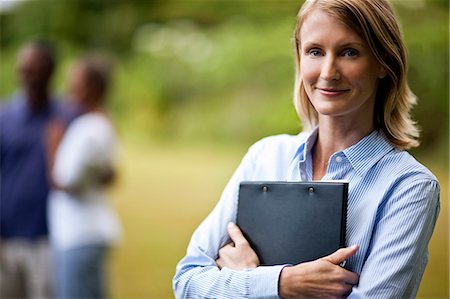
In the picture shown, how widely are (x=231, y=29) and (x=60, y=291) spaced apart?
257 centimetres

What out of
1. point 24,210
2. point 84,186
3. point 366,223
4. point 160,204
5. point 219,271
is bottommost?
point 160,204

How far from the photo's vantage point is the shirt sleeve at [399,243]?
147 centimetres

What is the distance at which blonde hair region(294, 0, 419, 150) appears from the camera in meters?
1.50

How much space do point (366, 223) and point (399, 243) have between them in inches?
2.7

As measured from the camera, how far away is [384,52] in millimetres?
1540

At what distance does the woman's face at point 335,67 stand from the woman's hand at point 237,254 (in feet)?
0.88

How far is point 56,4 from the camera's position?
20.9 ft

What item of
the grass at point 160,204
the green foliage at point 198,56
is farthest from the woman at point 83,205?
the grass at point 160,204

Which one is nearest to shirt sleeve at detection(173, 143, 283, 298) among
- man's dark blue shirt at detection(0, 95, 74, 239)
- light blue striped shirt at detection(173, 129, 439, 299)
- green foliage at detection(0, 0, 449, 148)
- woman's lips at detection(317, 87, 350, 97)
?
light blue striped shirt at detection(173, 129, 439, 299)

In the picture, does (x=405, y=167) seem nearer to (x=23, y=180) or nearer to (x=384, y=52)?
(x=384, y=52)

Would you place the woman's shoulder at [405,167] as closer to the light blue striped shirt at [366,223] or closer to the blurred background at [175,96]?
the light blue striped shirt at [366,223]

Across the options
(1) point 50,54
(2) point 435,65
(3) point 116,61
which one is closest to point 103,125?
(1) point 50,54

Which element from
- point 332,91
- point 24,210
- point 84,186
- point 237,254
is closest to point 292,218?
point 237,254

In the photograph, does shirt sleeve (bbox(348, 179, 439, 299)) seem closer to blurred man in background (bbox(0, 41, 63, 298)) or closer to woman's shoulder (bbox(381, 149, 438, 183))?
woman's shoulder (bbox(381, 149, 438, 183))
